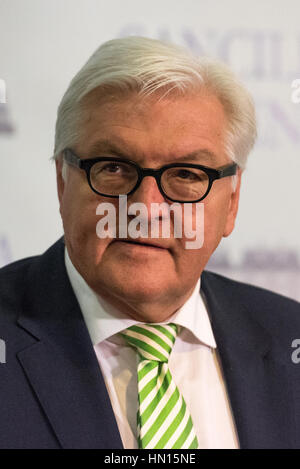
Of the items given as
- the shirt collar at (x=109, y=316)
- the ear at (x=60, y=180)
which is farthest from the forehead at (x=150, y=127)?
the shirt collar at (x=109, y=316)

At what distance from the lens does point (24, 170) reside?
5.55 ft

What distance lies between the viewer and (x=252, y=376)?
1.46 metres

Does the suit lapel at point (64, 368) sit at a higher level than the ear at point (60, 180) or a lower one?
lower

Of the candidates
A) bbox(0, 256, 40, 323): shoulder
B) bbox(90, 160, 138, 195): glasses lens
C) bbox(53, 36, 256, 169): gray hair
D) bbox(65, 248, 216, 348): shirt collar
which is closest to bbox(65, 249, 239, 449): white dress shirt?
bbox(65, 248, 216, 348): shirt collar

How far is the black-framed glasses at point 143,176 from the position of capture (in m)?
1.31

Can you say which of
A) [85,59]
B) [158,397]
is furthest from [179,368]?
[85,59]

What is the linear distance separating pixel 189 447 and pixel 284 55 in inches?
40.5

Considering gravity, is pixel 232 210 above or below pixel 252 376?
above

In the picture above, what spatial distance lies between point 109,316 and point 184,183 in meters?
0.32

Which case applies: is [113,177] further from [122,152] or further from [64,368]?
[64,368]

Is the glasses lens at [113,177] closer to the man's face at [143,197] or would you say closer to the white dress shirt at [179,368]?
the man's face at [143,197]

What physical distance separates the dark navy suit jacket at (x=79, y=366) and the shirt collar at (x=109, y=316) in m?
0.02

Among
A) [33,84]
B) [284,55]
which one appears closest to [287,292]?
[284,55]
